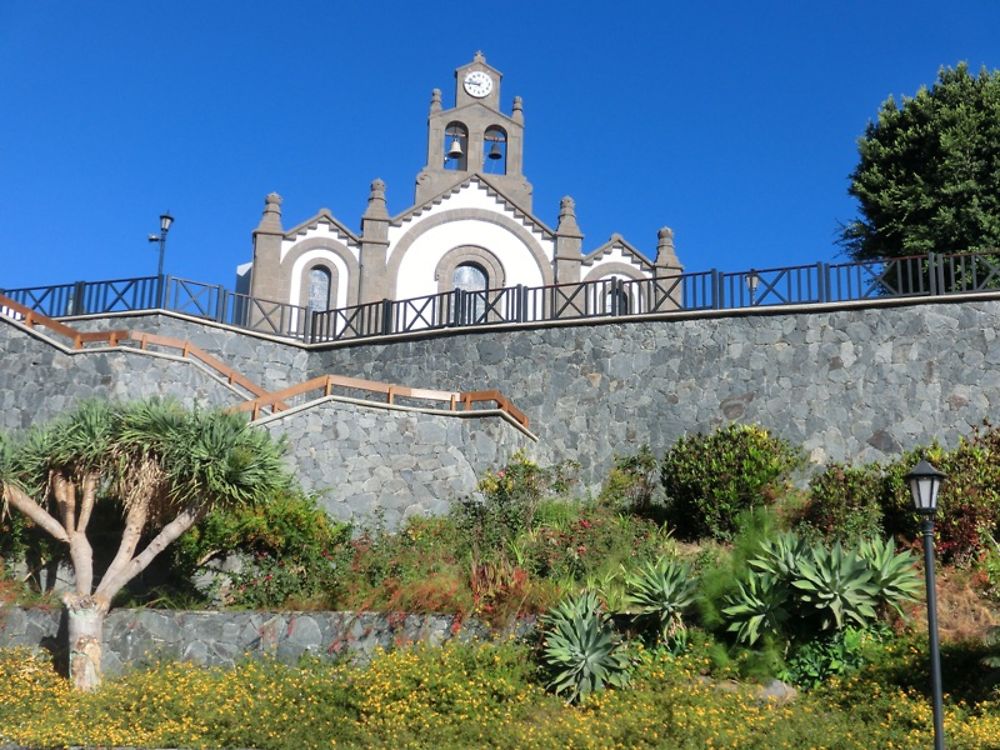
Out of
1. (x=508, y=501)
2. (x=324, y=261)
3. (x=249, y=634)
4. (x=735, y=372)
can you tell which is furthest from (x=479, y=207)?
(x=249, y=634)

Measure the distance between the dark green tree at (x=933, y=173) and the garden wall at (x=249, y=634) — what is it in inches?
682

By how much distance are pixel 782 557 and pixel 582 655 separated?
2.79m

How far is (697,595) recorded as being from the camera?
15195 millimetres

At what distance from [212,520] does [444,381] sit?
340 inches

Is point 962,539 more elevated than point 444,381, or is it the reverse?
point 444,381

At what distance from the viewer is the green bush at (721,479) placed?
19.6m

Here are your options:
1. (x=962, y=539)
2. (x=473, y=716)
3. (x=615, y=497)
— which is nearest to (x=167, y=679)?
(x=473, y=716)

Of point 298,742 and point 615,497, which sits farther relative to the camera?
point 615,497

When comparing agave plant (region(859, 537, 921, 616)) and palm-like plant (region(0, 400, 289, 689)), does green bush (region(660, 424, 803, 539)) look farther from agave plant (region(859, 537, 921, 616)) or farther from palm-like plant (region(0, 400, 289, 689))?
palm-like plant (region(0, 400, 289, 689))

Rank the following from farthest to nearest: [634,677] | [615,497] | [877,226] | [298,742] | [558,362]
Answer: [877,226] → [558,362] → [615,497] → [634,677] → [298,742]

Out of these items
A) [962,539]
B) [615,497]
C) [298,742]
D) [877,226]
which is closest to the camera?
[298,742]

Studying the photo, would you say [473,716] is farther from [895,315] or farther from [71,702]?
[895,315]

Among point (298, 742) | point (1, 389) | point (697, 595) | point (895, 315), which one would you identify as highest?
point (895, 315)

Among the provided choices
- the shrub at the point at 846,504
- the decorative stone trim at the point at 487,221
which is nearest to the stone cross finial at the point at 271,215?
the decorative stone trim at the point at 487,221
